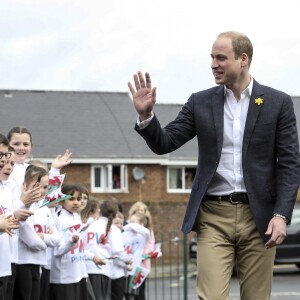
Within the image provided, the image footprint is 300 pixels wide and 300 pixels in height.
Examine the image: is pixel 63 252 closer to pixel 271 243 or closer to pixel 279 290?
pixel 271 243

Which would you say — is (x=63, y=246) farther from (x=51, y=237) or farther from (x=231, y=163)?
(x=231, y=163)

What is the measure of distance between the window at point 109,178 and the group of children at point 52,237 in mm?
31185

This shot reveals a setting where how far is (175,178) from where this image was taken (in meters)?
48.7

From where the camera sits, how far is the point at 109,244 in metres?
13.7

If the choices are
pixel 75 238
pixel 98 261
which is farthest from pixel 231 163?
pixel 98 261

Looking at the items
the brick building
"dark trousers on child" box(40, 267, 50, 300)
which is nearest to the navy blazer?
"dark trousers on child" box(40, 267, 50, 300)

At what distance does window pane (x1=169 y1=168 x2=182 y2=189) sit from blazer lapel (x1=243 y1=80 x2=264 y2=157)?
4098 cm

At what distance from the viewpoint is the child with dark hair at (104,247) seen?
13.3 m

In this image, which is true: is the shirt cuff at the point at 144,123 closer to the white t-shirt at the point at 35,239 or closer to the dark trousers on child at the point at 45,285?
the white t-shirt at the point at 35,239

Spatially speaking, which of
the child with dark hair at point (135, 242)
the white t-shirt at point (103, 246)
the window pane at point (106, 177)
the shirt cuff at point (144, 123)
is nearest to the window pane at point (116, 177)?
the window pane at point (106, 177)

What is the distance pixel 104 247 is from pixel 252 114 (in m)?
6.53

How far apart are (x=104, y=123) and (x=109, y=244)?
35.4 metres

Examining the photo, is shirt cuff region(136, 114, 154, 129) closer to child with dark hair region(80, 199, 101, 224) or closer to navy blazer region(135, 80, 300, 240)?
navy blazer region(135, 80, 300, 240)

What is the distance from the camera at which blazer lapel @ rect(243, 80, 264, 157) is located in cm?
729
